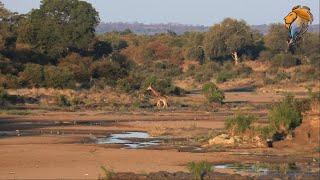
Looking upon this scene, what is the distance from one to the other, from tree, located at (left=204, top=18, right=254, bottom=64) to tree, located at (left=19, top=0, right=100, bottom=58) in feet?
81.8

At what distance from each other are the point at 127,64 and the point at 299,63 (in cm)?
2262

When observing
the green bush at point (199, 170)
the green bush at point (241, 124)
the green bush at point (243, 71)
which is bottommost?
the green bush at point (199, 170)

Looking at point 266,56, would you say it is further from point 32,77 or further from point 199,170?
point 199,170

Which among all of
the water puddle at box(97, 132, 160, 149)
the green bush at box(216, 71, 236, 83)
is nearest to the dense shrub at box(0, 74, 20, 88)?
the water puddle at box(97, 132, 160, 149)

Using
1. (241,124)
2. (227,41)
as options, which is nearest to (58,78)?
(241,124)

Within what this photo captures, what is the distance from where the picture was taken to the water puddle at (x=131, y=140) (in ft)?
94.2

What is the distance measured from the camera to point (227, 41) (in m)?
92.4

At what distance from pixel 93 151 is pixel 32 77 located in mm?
30490

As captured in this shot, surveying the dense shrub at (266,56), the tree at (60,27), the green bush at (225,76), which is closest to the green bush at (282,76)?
the green bush at (225,76)

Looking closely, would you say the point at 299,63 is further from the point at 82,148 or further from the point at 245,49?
the point at 82,148

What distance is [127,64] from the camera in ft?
231

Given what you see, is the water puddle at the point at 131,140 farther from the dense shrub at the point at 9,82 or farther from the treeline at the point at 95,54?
the treeline at the point at 95,54

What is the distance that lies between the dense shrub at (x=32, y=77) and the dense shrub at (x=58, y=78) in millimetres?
336

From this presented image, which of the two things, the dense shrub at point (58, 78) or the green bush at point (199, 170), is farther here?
the dense shrub at point (58, 78)
